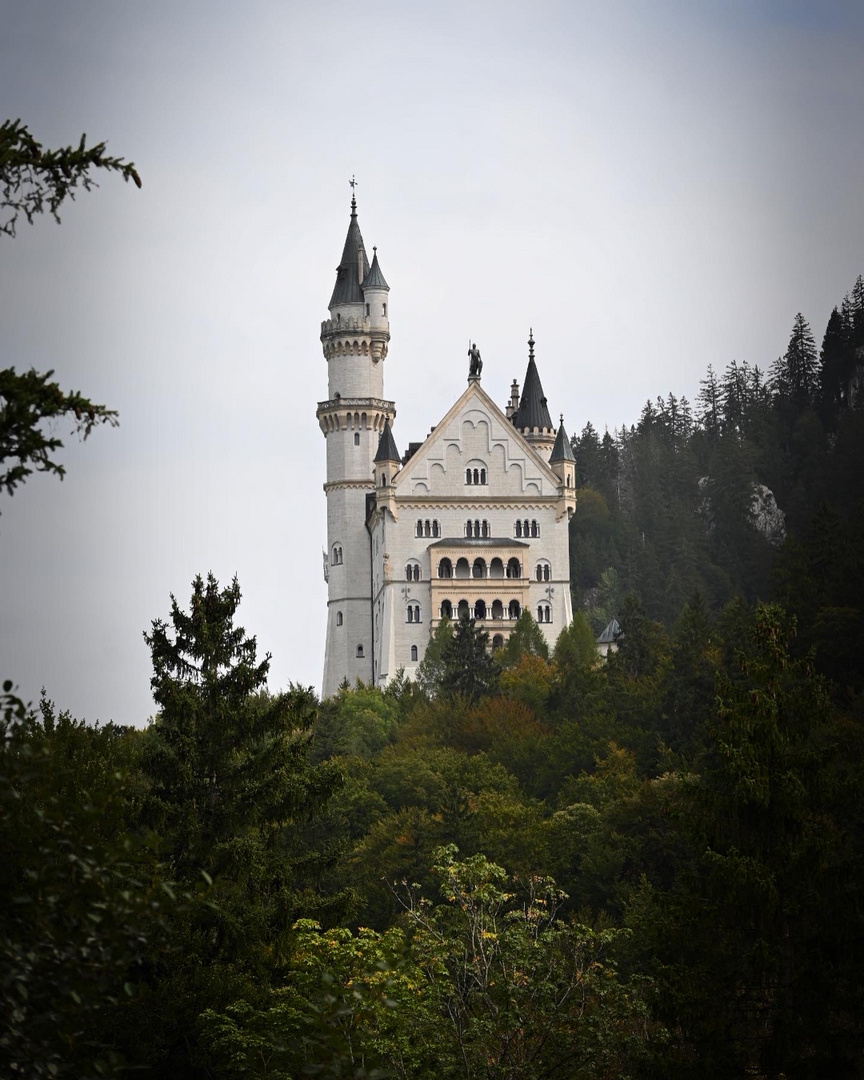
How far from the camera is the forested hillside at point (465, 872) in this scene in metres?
15.6

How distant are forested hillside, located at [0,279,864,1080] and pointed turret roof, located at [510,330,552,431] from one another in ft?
110

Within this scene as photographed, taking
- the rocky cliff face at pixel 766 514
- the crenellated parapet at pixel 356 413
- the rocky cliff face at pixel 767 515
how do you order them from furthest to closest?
the rocky cliff face at pixel 766 514 → the rocky cliff face at pixel 767 515 → the crenellated parapet at pixel 356 413

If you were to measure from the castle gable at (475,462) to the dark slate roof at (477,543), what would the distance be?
2.59 metres

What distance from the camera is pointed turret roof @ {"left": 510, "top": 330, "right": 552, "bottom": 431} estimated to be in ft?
359

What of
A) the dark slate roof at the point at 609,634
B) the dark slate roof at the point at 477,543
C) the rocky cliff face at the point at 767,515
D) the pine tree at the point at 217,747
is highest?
the rocky cliff face at the point at 767,515

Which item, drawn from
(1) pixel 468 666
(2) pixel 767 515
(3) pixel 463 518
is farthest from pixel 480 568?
(2) pixel 767 515

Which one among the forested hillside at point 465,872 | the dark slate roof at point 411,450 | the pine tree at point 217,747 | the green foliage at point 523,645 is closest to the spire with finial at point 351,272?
the dark slate roof at point 411,450

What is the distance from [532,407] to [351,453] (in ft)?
38.3

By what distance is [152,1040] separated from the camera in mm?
29484

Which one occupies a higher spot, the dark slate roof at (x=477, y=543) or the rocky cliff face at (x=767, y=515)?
the rocky cliff face at (x=767, y=515)

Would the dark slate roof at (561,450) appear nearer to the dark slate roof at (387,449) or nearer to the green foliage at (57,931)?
the dark slate roof at (387,449)

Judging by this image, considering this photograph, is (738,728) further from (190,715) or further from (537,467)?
(537,467)

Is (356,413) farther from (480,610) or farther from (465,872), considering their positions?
(465,872)

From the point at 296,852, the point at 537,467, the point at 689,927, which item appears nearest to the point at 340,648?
the point at 537,467
